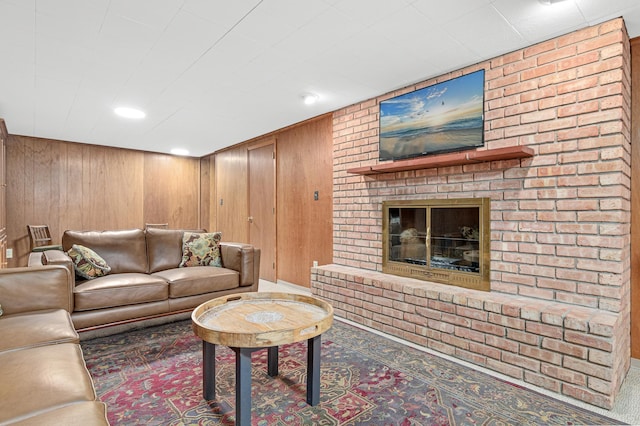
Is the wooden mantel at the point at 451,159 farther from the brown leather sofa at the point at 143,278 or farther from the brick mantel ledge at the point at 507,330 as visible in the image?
the brown leather sofa at the point at 143,278

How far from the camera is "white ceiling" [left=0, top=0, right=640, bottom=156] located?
6.59 feet

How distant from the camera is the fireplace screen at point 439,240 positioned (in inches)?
106

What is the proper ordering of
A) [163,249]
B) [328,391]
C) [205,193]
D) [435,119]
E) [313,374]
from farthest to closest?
[205,193] < [163,249] < [435,119] < [328,391] < [313,374]

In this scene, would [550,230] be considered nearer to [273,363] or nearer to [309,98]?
[273,363]

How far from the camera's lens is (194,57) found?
2.64 m

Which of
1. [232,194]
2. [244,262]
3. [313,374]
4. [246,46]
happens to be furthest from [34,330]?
[232,194]

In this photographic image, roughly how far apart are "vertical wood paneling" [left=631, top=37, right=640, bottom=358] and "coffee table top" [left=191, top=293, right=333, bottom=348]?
2.10 metres

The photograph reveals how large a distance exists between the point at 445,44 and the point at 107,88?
3.03 meters

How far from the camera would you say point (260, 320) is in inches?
75.1

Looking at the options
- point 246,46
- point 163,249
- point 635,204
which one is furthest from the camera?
point 163,249

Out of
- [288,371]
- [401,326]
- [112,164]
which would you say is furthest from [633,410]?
[112,164]

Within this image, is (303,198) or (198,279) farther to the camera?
(303,198)

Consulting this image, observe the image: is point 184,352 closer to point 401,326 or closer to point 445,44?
point 401,326

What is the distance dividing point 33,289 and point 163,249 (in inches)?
60.9
